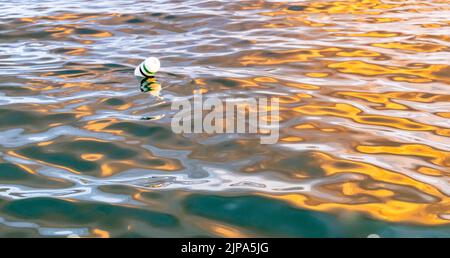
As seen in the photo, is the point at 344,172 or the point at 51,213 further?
the point at 344,172

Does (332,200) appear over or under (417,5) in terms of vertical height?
under

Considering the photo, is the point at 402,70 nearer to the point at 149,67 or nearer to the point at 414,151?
the point at 414,151

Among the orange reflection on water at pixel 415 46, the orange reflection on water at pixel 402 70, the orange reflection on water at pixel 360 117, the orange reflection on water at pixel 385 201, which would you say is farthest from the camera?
the orange reflection on water at pixel 415 46

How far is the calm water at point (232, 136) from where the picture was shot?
3832 millimetres

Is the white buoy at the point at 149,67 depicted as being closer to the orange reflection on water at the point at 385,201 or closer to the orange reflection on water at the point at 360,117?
the orange reflection on water at the point at 360,117

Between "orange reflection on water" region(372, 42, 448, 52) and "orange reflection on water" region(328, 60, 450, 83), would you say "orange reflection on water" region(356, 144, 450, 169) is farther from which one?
"orange reflection on water" region(372, 42, 448, 52)

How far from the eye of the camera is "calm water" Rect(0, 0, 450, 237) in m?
3.83

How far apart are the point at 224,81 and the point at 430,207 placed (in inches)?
132

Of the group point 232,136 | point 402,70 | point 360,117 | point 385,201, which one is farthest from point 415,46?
point 385,201

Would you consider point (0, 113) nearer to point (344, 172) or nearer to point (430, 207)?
point (344, 172)

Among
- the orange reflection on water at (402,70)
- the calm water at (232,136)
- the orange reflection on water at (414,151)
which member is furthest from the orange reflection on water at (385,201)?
the orange reflection on water at (402,70)

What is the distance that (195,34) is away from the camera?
9539 mm

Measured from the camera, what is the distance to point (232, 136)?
5.16m
